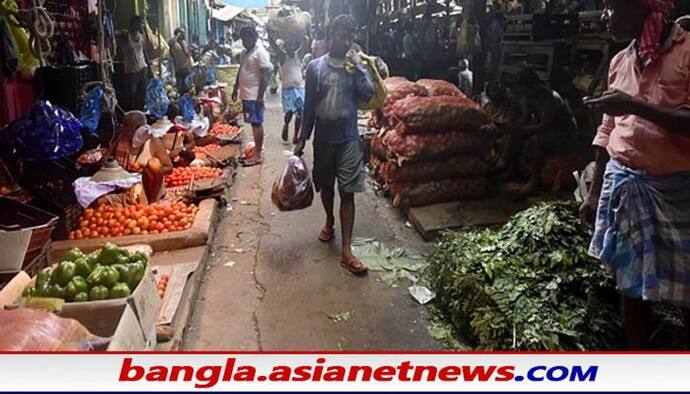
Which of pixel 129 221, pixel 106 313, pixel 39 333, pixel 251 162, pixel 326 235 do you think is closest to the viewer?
pixel 39 333

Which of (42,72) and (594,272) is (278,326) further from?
(42,72)

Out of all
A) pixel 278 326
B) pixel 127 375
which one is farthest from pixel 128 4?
pixel 127 375

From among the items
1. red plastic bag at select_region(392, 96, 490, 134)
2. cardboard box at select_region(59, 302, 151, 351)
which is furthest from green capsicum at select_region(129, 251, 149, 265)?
red plastic bag at select_region(392, 96, 490, 134)

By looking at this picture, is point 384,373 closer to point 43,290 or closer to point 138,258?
point 138,258

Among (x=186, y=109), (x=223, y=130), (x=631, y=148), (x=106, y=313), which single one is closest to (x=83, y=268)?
(x=106, y=313)

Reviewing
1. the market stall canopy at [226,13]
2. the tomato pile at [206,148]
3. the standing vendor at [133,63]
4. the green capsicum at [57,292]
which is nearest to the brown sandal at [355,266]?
the green capsicum at [57,292]

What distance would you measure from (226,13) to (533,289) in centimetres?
2491

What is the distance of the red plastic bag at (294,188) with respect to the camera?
475cm

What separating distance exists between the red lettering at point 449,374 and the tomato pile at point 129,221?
3.07 meters

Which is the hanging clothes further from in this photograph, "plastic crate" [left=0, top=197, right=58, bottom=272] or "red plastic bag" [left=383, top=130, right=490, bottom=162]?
A: "red plastic bag" [left=383, top=130, right=490, bottom=162]

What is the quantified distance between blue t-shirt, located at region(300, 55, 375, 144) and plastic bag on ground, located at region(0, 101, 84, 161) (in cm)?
186

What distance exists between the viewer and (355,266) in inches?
174

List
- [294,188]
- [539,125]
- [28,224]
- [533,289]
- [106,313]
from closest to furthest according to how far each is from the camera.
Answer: [106,313]
[533,289]
[28,224]
[294,188]
[539,125]

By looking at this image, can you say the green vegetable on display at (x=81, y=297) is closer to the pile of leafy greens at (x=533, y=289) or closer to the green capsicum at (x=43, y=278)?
the green capsicum at (x=43, y=278)
